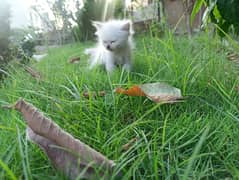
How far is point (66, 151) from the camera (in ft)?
2.03

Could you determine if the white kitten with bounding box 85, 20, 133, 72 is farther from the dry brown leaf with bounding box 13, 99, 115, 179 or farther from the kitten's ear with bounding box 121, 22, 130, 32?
the dry brown leaf with bounding box 13, 99, 115, 179

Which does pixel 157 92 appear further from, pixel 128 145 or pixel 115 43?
pixel 115 43

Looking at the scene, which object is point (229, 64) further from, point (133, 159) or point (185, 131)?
point (133, 159)

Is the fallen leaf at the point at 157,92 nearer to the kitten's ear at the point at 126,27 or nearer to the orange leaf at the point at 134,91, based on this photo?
the orange leaf at the point at 134,91

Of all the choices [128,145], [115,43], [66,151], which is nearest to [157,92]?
[128,145]

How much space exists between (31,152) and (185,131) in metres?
0.34

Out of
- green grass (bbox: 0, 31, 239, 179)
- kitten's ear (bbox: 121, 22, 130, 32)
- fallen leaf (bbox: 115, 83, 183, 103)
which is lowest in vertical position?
green grass (bbox: 0, 31, 239, 179)

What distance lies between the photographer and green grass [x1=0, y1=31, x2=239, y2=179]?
651mm

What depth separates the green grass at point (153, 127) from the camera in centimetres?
65

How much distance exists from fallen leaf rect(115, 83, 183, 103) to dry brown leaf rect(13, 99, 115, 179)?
1.15ft

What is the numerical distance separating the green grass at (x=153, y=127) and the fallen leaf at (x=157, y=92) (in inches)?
0.9

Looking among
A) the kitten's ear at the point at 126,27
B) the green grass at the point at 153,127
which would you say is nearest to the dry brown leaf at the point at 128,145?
the green grass at the point at 153,127

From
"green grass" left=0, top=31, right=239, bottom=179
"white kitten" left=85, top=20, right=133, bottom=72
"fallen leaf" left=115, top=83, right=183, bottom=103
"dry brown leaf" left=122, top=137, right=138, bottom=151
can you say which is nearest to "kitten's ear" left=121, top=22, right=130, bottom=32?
"white kitten" left=85, top=20, right=133, bottom=72

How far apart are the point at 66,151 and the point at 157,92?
1.43 ft
